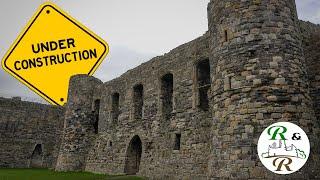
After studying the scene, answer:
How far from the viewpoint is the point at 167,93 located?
1579cm

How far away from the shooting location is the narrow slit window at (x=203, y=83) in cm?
1316

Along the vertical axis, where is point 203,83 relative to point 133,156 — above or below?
above

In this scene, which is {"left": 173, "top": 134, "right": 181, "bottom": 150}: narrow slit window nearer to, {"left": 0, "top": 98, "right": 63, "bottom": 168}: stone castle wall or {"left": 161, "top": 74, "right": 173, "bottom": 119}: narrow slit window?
{"left": 161, "top": 74, "right": 173, "bottom": 119}: narrow slit window

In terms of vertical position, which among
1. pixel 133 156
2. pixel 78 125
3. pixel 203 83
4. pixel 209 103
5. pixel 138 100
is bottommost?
pixel 133 156

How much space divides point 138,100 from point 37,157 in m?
13.8

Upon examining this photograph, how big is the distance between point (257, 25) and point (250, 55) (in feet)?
2.89

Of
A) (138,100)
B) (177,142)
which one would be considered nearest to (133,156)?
(138,100)

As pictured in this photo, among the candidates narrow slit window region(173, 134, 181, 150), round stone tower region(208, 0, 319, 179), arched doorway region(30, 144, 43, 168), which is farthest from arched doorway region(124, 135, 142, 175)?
arched doorway region(30, 144, 43, 168)

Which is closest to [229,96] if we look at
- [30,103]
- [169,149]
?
[169,149]

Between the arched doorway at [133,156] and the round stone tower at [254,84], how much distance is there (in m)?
8.34

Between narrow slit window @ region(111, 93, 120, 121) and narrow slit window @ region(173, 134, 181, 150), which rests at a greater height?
narrow slit window @ region(111, 93, 120, 121)

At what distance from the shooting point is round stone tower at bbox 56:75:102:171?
70.4ft

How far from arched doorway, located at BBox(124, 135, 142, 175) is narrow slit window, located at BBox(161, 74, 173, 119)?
280cm

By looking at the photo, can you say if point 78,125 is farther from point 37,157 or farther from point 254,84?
point 254,84
